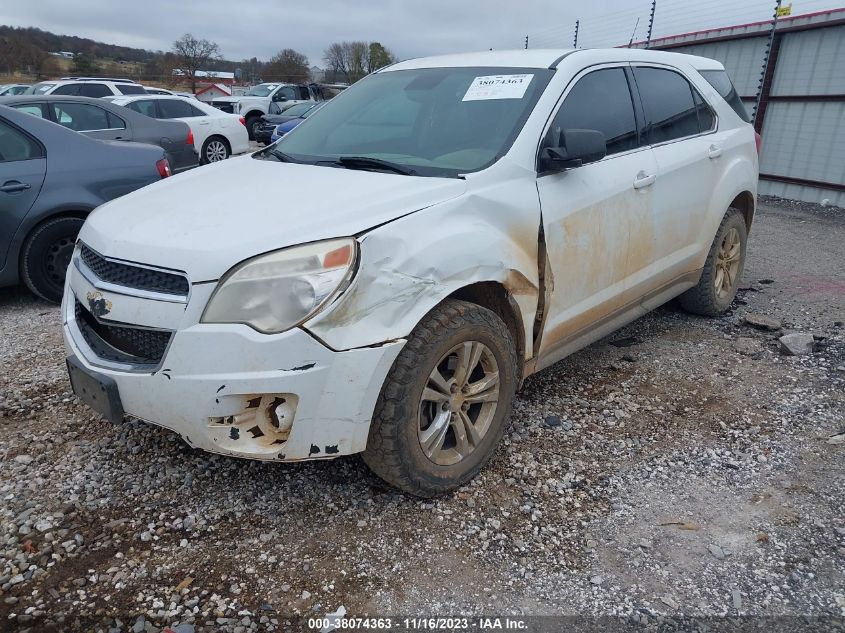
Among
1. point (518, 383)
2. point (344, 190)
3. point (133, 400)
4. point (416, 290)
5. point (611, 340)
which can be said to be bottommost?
point (611, 340)

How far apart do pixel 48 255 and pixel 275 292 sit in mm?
3679

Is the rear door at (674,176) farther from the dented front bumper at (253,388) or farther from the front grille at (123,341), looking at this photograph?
the front grille at (123,341)

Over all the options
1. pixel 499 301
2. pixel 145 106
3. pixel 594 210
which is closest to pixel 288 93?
pixel 145 106

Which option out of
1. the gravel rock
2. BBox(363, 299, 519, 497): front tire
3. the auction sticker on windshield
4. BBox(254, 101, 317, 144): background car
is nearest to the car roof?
the auction sticker on windshield

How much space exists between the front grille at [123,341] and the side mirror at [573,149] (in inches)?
71.2

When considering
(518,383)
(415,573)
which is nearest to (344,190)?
(518,383)

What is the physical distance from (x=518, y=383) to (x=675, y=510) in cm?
86

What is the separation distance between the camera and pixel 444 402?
102 inches

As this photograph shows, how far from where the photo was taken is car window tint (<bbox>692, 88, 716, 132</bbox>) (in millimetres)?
4168

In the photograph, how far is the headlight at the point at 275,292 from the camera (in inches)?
84.4

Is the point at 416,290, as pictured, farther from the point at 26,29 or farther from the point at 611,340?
the point at 26,29

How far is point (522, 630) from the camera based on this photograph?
2072mm

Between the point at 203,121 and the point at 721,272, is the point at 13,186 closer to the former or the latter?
the point at 721,272

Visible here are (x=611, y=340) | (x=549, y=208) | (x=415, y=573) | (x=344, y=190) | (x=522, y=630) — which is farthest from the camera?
(x=611, y=340)
